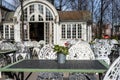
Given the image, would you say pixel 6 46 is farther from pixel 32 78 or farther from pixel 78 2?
pixel 78 2

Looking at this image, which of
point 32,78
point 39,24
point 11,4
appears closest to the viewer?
point 32,78

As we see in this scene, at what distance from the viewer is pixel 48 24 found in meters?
27.5

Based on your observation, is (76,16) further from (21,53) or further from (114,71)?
(114,71)

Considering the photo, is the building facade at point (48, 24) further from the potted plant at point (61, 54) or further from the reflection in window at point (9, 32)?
the potted plant at point (61, 54)

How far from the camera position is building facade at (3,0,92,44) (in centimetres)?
2702

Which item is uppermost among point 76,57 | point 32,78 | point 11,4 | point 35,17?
point 11,4

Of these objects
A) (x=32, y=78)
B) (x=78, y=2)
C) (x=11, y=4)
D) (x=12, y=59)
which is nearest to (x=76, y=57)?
(x=32, y=78)

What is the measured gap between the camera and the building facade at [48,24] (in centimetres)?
2702

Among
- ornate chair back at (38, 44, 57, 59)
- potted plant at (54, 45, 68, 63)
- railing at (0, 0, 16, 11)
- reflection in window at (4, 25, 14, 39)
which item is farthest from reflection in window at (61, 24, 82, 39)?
potted plant at (54, 45, 68, 63)

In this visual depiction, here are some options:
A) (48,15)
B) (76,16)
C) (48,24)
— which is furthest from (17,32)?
(76,16)

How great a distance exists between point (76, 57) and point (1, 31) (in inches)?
892

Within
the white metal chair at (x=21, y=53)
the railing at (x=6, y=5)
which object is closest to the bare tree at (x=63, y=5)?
the railing at (x=6, y=5)

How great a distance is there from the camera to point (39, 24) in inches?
1177

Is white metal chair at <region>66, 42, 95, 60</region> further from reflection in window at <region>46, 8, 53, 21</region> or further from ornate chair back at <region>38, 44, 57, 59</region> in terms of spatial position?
reflection in window at <region>46, 8, 53, 21</region>
